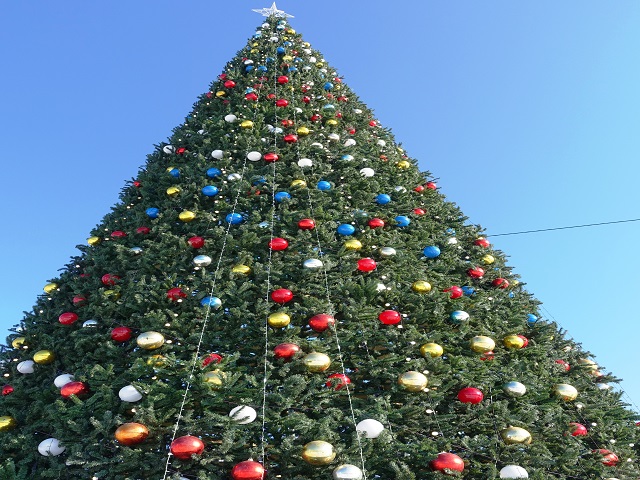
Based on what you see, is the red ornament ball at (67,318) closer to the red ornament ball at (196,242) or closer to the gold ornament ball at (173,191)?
the red ornament ball at (196,242)

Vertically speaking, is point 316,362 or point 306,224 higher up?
point 306,224

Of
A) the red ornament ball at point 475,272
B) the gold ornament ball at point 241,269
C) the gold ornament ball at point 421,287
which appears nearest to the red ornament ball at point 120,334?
the gold ornament ball at point 241,269

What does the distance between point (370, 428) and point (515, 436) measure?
0.75 m

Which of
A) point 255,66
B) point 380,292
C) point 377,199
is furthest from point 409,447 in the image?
point 255,66

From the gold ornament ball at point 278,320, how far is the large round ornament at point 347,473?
90 cm

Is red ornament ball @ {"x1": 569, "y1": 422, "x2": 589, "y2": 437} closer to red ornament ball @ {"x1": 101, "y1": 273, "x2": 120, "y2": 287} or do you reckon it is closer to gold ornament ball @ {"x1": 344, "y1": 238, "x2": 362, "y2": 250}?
gold ornament ball @ {"x1": 344, "y1": 238, "x2": 362, "y2": 250}

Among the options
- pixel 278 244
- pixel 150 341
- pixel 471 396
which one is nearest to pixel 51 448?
pixel 150 341

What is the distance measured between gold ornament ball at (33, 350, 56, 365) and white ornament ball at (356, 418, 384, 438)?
204 cm

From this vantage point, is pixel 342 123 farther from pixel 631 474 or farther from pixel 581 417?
pixel 631 474

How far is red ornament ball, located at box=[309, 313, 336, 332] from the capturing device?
2631 millimetres

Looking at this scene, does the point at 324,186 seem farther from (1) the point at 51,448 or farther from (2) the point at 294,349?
(1) the point at 51,448

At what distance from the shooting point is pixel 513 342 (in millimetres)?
2988

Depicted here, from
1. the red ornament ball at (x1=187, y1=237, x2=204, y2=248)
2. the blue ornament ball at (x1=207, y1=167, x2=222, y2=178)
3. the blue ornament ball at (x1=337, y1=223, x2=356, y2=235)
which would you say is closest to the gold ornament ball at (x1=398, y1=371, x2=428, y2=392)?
the blue ornament ball at (x1=337, y1=223, x2=356, y2=235)

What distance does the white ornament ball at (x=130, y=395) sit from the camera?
2227mm
